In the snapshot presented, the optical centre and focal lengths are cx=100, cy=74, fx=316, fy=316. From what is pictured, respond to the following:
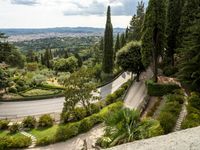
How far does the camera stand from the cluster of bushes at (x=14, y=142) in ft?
73.5

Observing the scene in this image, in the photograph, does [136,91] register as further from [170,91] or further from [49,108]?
[49,108]

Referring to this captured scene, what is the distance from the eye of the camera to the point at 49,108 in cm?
3531

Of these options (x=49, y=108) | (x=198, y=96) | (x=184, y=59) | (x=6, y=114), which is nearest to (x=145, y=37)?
(x=184, y=59)

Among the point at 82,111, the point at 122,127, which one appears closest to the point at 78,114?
the point at 82,111

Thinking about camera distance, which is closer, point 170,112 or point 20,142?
point 170,112

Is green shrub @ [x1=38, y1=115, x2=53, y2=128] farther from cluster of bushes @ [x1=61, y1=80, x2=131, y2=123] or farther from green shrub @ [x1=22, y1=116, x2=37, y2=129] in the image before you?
cluster of bushes @ [x1=61, y1=80, x2=131, y2=123]

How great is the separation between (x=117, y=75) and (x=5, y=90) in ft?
55.0

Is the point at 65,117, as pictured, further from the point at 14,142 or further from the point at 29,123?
the point at 14,142

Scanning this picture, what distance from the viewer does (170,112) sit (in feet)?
69.0

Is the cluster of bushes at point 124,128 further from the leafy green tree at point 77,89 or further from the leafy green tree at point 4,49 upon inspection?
the leafy green tree at point 4,49

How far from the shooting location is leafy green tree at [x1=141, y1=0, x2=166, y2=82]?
93.4 feet

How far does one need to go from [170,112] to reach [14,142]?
36.7 ft

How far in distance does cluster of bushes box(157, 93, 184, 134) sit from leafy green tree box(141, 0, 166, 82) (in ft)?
18.2

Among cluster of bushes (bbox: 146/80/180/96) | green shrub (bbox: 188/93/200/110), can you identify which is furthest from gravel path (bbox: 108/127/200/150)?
cluster of bushes (bbox: 146/80/180/96)
